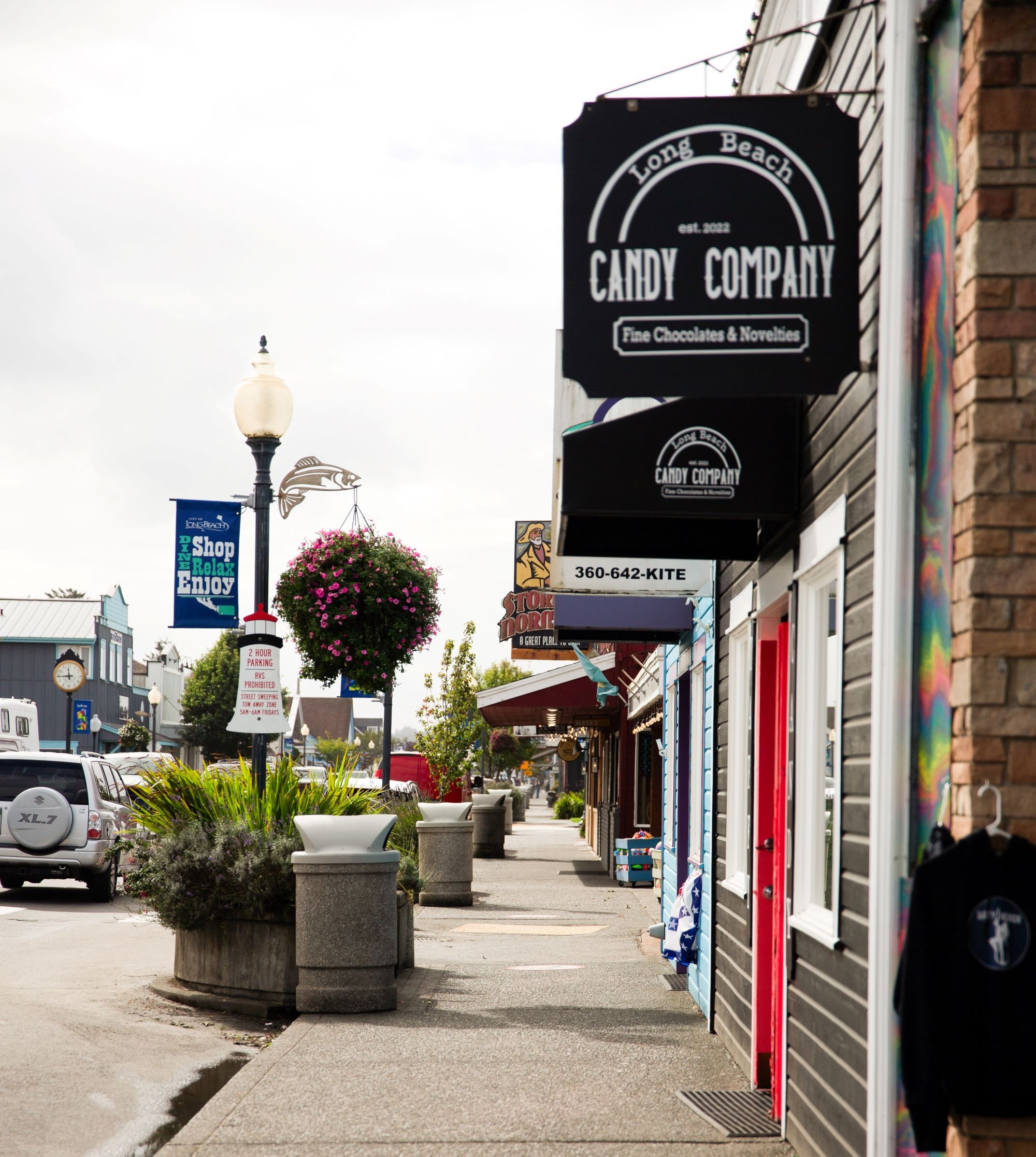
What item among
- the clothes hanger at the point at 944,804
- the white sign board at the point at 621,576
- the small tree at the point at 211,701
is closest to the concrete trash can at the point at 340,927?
the white sign board at the point at 621,576

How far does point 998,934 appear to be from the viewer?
357 cm

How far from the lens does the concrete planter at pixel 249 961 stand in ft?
28.9

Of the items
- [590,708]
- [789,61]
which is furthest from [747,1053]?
[590,708]

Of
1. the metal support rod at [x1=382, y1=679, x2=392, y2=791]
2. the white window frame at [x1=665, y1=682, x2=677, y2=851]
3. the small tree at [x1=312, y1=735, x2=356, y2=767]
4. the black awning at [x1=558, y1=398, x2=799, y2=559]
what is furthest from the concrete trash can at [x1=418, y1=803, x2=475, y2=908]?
the small tree at [x1=312, y1=735, x2=356, y2=767]

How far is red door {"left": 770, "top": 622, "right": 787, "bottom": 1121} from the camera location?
6.04 meters

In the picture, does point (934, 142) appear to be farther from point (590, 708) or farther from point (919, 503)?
point (590, 708)

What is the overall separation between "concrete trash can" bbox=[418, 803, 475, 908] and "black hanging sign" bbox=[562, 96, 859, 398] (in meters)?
12.0

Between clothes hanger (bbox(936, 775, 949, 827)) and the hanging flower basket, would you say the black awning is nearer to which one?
clothes hanger (bbox(936, 775, 949, 827))

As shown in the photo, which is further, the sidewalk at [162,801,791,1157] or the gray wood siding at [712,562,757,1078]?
the gray wood siding at [712,562,757,1078]

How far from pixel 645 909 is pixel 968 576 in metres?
12.6

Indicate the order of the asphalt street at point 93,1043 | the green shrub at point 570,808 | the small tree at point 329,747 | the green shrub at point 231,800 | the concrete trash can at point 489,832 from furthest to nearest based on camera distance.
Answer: the small tree at point 329,747, the green shrub at point 570,808, the concrete trash can at point 489,832, the green shrub at point 231,800, the asphalt street at point 93,1043

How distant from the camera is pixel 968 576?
12.2ft

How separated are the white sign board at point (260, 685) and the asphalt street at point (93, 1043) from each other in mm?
2097

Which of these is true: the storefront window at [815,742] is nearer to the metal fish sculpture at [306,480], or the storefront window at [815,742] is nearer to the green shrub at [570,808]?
the metal fish sculpture at [306,480]
